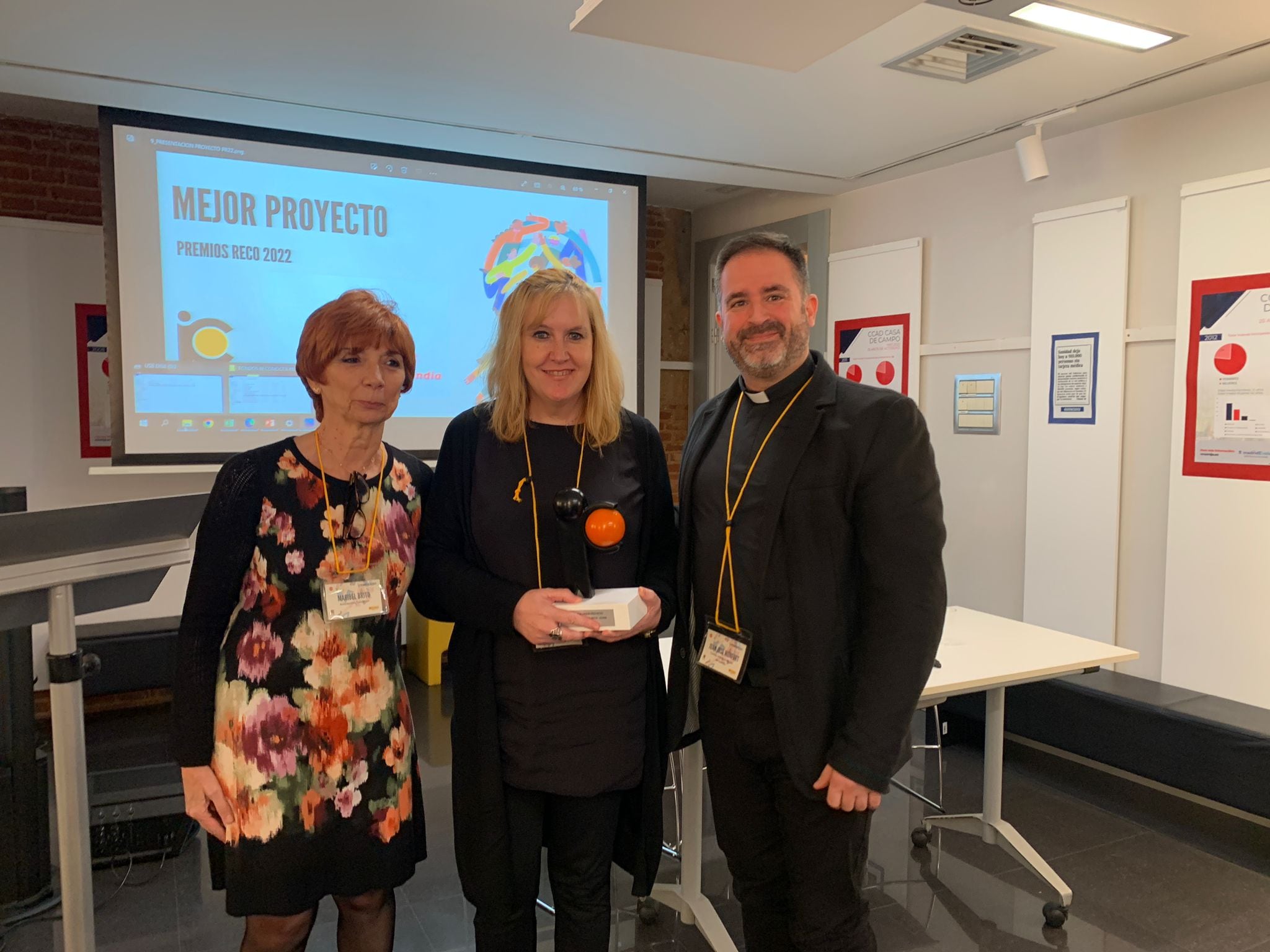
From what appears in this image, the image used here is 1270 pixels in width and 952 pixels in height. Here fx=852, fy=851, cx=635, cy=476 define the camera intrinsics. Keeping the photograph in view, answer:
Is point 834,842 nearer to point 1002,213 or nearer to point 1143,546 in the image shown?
point 1143,546

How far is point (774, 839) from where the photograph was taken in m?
1.72

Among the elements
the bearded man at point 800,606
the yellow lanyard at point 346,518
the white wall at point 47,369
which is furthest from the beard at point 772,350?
the white wall at point 47,369

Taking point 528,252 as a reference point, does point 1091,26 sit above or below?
above

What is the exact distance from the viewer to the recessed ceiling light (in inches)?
101

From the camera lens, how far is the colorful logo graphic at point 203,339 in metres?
3.93

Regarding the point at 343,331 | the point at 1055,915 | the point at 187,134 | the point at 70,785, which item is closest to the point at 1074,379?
the point at 1055,915

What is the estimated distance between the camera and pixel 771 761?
5.34ft

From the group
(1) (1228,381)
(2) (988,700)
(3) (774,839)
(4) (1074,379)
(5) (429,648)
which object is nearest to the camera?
(3) (774,839)

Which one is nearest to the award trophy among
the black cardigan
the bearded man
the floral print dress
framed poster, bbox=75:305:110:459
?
the black cardigan

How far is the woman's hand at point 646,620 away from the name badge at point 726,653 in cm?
12

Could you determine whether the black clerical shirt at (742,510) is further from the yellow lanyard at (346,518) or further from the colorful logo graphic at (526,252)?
the colorful logo graphic at (526,252)

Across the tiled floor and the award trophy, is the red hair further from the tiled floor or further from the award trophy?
the tiled floor

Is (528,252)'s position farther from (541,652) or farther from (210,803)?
(210,803)

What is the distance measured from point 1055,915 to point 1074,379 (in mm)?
2308
